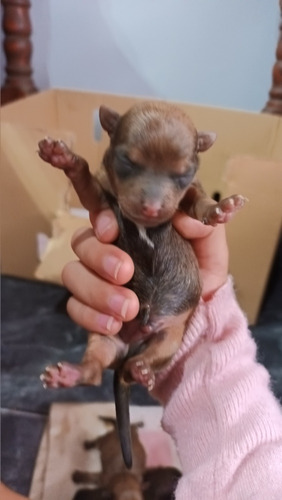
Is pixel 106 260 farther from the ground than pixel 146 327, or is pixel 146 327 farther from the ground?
pixel 106 260

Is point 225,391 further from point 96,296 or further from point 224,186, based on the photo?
point 224,186

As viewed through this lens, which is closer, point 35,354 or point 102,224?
point 102,224

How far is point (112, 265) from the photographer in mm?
721

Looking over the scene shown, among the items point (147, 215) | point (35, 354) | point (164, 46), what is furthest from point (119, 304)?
point (164, 46)

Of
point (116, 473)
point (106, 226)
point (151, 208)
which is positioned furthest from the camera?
point (116, 473)

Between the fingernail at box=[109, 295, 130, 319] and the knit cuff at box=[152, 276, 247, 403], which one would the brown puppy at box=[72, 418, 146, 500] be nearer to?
the knit cuff at box=[152, 276, 247, 403]

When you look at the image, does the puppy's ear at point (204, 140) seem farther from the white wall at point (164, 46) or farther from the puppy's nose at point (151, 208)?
the white wall at point (164, 46)

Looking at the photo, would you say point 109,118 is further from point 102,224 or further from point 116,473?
point 116,473

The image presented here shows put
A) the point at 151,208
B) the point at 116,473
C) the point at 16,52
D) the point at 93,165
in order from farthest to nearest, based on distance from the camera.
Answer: the point at 16,52 < the point at 93,165 < the point at 116,473 < the point at 151,208

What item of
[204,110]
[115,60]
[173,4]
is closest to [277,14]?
[173,4]

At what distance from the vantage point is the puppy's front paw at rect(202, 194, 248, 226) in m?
0.64

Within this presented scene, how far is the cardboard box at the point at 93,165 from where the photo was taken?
1191mm

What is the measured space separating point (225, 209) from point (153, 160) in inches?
3.8

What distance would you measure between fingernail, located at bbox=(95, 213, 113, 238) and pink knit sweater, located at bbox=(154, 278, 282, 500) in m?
0.22
